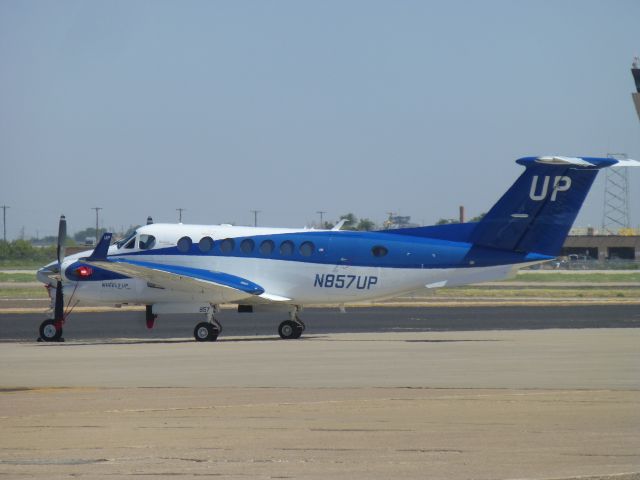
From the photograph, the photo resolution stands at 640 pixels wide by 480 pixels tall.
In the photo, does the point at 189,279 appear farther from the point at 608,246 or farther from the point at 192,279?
the point at 608,246

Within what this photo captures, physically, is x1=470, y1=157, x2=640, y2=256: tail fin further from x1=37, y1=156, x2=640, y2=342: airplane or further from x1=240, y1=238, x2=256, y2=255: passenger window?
x1=240, y1=238, x2=256, y2=255: passenger window

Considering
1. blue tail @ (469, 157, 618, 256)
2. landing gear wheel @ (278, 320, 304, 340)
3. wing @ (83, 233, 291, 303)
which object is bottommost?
landing gear wheel @ (278, 320, 304, 340)

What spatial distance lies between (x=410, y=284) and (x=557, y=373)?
12.0m

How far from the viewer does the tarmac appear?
13852 millimetres

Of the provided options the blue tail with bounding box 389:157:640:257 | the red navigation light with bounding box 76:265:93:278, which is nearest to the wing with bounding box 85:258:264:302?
the red navigation light with bounding box 76:265:93:278

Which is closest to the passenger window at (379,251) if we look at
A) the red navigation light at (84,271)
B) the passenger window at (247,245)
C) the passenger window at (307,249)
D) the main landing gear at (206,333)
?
the passenger window at (307,249)

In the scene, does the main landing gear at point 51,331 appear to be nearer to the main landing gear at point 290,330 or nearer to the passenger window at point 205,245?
the passenger window at point 205,245

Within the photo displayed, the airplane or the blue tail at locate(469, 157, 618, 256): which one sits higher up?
the blue tail at locate(469, 157, 618, 256)

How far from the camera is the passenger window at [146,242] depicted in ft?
120

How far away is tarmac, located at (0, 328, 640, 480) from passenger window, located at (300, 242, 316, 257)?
5755mm

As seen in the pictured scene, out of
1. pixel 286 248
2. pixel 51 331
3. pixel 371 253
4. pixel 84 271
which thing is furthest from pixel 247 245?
pixel 51 331

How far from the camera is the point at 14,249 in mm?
141375

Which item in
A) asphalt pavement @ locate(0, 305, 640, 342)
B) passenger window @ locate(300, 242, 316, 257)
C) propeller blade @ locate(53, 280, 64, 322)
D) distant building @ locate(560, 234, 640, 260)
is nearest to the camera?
propeller blade @ locate(53, 280, 64, 322)

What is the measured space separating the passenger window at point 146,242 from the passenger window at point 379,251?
6342mm
